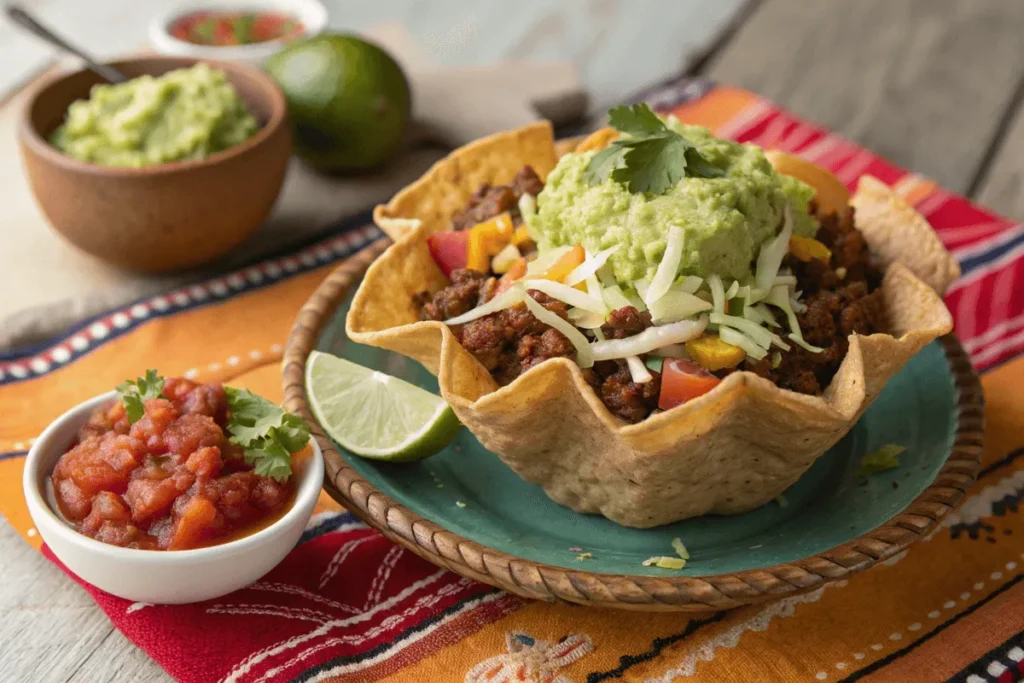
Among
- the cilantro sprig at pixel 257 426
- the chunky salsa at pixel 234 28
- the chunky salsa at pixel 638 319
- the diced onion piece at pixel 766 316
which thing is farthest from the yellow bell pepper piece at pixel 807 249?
the chunky salsa at pixel 234 28

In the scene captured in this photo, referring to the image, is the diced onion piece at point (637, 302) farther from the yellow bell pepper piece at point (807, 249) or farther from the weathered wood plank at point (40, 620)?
the weathered wood plank at point (40, 620)

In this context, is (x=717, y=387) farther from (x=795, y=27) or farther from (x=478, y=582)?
(x=795, y=27)

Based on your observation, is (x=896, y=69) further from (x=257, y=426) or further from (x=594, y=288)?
(x=257, y=426)

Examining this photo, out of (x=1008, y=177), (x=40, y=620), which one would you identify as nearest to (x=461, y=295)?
(x=40, y=620)

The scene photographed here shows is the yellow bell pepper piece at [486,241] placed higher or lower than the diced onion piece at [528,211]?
lower

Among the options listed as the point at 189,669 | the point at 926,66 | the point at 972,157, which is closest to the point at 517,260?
the point at 189,669

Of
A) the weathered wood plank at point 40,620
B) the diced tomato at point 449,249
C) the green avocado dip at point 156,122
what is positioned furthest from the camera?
the green avocado dip at point 156,122

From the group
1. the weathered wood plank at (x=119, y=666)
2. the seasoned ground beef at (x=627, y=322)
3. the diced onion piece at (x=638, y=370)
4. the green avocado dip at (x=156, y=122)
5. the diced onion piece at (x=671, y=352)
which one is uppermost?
the seasoned ground beef at (x=627, y=322)
